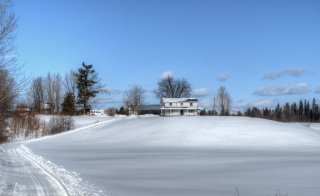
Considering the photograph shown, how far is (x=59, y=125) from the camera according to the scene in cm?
4591

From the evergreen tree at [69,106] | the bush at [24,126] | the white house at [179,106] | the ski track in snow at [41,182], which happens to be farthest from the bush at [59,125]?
the white house at [179,106]

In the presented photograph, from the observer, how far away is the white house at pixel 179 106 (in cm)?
9981

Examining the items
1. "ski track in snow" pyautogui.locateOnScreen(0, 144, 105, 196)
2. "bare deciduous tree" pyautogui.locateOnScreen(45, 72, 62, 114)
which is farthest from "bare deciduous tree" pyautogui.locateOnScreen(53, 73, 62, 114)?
"ski track in snow" pyautogui.locateOnScreen(0, 144, 105, 196)

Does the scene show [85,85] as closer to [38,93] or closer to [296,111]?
[38,93]

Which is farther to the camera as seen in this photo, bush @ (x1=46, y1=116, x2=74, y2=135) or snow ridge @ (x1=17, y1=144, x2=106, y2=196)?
bush @ (x1=46, y1=116, x2=74, y2=135)

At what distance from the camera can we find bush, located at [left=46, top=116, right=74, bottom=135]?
45.0 metres

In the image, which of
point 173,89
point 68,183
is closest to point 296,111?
point 173,89

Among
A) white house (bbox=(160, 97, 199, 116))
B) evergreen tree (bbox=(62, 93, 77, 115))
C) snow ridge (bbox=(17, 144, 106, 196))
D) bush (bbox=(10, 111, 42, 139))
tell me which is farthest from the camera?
white house (bbox=(160, 97, 199, 116))

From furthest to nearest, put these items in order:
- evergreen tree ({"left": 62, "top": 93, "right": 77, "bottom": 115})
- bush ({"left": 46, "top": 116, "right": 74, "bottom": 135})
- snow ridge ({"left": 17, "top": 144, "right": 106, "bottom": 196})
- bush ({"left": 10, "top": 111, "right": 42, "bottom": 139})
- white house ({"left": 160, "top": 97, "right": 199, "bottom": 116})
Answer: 1. white house ({"left": 160, "top": 97, "right": 199, "bottom": 116})
2. evergreen tree ({"left": 62, "top": 93, "right": 77, "bottom": 115})
3. bush ({"left": 46, "top": 116, "right": 74, "bottom": 135})
4. bush ({"left": 10, "top": 111, "right": 42, "bottom": 139})
5. snow ridge ({"left": 17, "top": 144, "right": 106, "bottom": 196})

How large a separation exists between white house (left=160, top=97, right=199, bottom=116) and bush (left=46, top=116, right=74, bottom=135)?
2091 inches

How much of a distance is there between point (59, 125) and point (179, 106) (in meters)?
57.2

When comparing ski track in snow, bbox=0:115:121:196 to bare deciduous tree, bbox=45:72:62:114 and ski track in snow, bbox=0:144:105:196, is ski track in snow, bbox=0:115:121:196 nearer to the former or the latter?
ski track in snow, bbox=0:144:105:196

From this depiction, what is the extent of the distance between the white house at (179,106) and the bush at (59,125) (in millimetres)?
53100

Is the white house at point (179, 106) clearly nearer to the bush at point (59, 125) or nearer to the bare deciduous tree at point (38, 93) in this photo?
the bare deciduous tree at point (38, 93)
